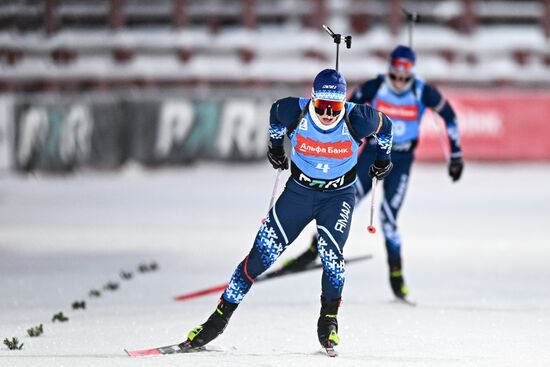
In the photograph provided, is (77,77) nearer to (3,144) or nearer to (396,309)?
(3,144)

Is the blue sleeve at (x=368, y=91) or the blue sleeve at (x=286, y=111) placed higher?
the blue sleeve at (x=286, y=111)

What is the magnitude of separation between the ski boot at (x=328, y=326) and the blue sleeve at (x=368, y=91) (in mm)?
3416

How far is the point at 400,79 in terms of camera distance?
1102 cm

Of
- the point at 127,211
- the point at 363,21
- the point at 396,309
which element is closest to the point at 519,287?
the point at 396,309

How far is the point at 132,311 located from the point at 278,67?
62.7 feet

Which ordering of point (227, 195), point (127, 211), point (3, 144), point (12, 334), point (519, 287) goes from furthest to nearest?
point (3, 144)
point (227, 195)
point (127, 211)
point (519, 287)
point (12, 334)

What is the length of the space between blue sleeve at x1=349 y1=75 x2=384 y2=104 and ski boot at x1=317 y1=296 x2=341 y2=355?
3416 millimetres

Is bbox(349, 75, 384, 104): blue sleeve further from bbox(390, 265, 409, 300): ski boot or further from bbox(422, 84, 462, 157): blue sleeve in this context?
bbox(390, 265, 409, 300): ski boot

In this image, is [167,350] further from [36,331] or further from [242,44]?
[242,44]

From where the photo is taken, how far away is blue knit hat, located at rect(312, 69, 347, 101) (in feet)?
26.0

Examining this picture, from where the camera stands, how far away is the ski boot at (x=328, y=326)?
7.94 meters

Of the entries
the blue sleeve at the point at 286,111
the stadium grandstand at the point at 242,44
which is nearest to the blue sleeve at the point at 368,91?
the blue sleeve at the point at 286,111

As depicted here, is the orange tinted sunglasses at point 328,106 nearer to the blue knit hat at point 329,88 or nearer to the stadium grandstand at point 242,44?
the blue knit hat at point 329,88

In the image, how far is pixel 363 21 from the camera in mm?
31172
